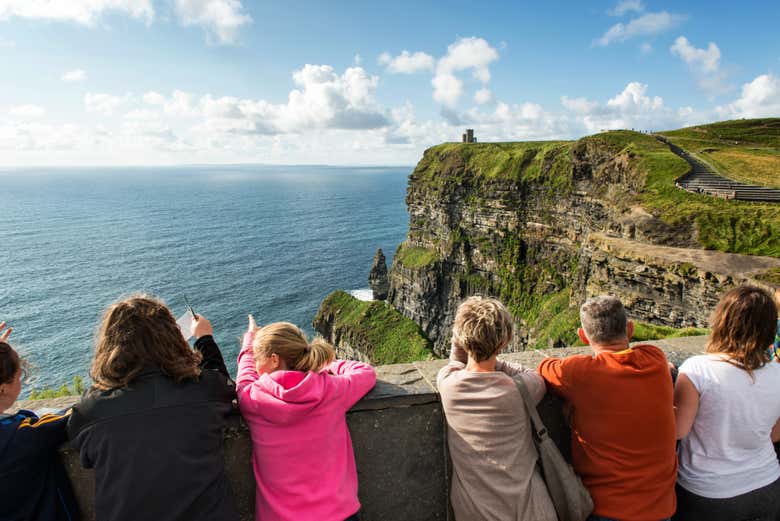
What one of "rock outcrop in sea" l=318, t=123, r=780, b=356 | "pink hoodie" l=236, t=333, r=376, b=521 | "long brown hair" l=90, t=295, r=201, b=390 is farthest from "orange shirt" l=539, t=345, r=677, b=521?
"rock outcrop in sea" l=318, t=123, r=780, b=356

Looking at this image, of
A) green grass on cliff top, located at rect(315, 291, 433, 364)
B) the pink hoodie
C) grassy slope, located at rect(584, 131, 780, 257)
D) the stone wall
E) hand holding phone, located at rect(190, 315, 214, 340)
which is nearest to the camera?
the pink hoodie

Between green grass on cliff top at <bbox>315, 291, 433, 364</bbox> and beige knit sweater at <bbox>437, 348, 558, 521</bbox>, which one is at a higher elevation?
beige knit sweater at <bbox>437, 348, 558, 521</bbox>

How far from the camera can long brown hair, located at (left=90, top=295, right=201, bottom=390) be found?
2.94 metres

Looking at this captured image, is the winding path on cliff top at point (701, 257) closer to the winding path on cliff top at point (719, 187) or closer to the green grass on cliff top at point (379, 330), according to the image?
the winding path on cliff top at point (719, 187)

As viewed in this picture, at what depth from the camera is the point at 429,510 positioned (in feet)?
14.6

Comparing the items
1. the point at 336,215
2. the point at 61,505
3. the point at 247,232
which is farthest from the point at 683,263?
the point at 336,215

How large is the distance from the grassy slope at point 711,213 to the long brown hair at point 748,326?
24.2 m

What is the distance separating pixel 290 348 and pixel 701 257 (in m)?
26.2

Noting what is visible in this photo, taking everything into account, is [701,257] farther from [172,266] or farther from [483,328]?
[172,266]

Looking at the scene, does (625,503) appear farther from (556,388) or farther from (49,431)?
(49,431)

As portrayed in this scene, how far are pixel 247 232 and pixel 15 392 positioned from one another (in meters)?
122

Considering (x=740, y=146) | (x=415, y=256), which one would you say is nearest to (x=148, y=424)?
(x=740, y=146)

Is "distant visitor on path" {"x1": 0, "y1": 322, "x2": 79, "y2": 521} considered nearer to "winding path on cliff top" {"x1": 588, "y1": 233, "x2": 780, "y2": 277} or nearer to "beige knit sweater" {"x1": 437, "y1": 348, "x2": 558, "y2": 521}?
"beige knit sweater" {"x1": 437, "y1": 348, "x2": 558, "y2": 521}

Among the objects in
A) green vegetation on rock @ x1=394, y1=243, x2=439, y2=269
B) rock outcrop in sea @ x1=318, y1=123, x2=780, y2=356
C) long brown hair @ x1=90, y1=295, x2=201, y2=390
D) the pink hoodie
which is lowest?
green vegetation on rock @ x1=394, y1=243, x2=439, y2=269
